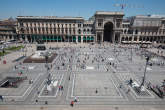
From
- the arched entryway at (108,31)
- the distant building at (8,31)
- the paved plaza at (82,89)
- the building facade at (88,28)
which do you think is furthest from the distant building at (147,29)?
the distant building at (8,31)

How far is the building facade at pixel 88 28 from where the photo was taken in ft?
273

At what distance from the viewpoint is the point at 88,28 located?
3612 inches

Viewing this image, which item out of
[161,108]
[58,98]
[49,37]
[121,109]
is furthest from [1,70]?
[49,37]

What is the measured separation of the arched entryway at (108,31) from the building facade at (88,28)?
2.67ft

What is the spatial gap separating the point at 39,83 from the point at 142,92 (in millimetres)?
22452

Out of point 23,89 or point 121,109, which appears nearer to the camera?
point 121,109

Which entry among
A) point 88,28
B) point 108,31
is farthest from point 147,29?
point 88,28

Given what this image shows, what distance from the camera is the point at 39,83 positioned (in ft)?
87.1

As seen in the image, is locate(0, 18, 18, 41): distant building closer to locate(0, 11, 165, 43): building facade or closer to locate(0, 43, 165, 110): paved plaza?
locate(0, 11, 165, 43): building facade

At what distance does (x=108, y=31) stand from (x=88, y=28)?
57.6 feet

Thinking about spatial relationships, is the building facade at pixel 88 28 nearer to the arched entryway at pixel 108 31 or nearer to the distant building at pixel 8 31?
the arched entryway at pixel 108 31

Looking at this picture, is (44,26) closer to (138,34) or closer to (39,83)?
(39,83)

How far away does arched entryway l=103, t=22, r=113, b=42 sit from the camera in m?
91.0

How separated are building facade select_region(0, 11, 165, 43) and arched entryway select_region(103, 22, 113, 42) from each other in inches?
32.0
